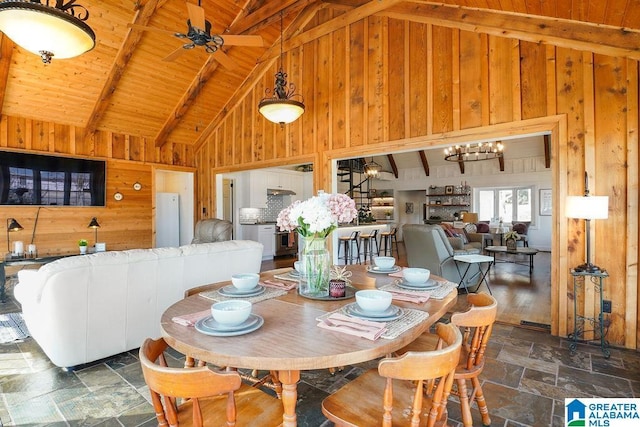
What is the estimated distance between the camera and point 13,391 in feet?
7.47

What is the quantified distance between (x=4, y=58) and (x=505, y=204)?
12593mm

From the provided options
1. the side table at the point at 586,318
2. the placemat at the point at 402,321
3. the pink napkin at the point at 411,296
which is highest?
the pink napkin at the point at 411,296

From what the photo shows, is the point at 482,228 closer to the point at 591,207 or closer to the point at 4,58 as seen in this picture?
the point at 591,207

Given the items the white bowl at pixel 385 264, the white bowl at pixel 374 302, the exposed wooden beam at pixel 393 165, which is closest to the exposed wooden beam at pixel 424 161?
the exposed wooden beam at pixel 393 165

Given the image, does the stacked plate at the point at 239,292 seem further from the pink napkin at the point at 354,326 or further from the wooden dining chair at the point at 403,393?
the wooden dining chair at the point at 403,393

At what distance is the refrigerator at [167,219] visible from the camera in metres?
7.16

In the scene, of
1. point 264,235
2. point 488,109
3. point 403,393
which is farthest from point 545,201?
point 403,393

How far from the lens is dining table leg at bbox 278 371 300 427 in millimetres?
1199

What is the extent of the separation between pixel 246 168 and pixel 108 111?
2.59m

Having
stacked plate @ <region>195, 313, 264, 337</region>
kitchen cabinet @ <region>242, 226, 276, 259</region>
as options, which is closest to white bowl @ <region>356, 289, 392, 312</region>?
stacked plate @ <region>195, 313, 264, 337</region>

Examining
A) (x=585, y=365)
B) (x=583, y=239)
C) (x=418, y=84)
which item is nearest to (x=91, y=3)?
(x=418, y=84)

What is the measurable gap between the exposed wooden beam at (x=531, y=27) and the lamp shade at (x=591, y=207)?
138 centimetres

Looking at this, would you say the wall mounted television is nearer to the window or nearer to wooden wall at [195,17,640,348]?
wooden wall at [195,17,640,348]

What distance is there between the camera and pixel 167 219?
7.33m
